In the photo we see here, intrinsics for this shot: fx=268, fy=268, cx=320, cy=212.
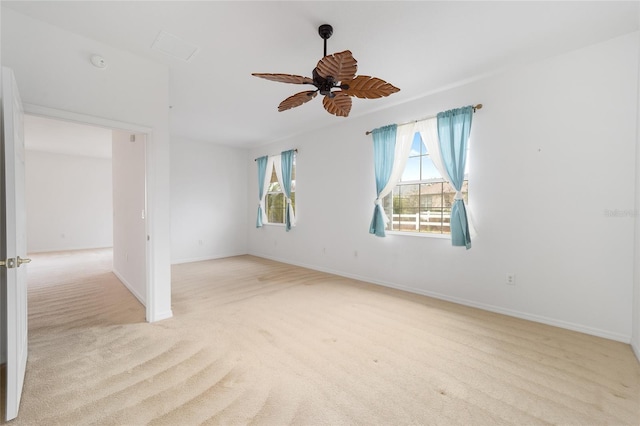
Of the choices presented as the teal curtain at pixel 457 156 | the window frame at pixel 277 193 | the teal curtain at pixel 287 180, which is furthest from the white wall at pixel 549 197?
the window frame at pixel 277 193

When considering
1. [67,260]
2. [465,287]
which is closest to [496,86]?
[465,287]

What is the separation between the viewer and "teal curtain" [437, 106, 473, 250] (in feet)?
10.3

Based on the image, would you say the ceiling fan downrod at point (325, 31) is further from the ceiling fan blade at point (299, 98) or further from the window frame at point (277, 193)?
the window frame at point (277, 193)

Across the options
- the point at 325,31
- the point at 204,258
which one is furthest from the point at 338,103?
the point at 204,258

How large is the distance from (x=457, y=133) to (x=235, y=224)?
5365 mm

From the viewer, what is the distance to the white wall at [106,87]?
2.12m

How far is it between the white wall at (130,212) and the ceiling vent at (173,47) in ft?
3.06

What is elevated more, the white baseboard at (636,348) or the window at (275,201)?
the window at (275,201)

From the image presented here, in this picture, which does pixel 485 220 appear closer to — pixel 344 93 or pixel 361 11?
pixel 344 93

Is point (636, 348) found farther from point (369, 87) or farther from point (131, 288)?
point (131, 288)

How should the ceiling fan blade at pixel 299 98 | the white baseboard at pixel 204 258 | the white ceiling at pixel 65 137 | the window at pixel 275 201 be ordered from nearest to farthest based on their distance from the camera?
the ceiling fan blade at pixel 299 98, the white ceiling at pixel 65 137, the white baseboard at pixel 204 258, the window at pixel 275 201

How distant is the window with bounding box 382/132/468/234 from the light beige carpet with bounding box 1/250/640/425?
→ 3.43 feet

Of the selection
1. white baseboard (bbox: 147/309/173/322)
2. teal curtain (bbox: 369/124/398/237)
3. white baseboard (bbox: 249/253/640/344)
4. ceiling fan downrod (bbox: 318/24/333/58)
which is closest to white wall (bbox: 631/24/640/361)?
white baseboard (bbox: 249/253/640/344)

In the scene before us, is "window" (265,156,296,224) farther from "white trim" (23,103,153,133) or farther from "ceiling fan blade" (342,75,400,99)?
"ceiling fan blade" (342,75,400,99)
